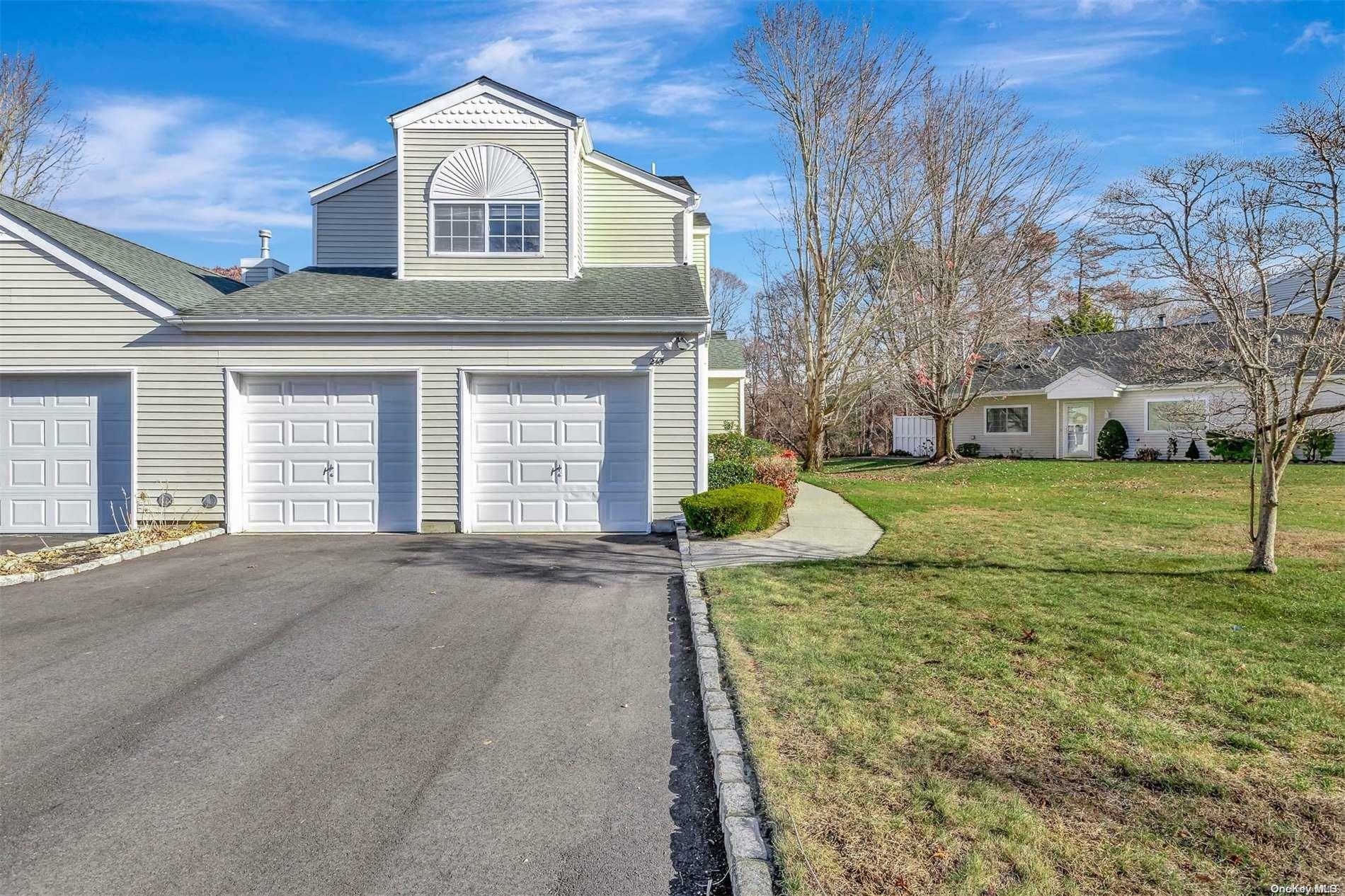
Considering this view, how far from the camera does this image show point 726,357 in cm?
2319

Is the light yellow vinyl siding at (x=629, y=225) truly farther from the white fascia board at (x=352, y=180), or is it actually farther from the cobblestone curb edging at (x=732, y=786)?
the cobblestone curb edging at (x=732, y=786)

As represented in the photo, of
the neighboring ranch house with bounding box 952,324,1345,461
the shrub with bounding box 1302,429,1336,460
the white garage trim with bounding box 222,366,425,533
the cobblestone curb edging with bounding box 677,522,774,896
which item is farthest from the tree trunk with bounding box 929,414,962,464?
the cobblestone curb edging with bounding box 677,522,774,896

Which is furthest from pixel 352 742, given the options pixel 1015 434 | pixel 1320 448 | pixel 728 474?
pixel 1015 434

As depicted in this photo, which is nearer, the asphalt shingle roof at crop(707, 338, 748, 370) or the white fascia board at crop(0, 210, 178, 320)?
the white fascia board at crop(0, 210, 178, 320)

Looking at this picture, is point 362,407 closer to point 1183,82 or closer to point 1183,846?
point 1183,846

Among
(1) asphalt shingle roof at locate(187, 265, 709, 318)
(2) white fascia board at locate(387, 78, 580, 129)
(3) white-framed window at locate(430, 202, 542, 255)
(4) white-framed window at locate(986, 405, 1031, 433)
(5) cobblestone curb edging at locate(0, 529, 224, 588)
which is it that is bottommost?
(5) cobblestone curb edging at locate(0, 529, 224, 588)

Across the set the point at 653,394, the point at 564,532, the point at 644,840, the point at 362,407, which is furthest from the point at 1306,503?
the point at 362,407

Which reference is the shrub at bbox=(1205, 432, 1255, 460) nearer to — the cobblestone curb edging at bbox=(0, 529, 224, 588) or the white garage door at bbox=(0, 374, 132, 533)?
the cobblestone curb edging at bbox=(0, 529, 224, 588)

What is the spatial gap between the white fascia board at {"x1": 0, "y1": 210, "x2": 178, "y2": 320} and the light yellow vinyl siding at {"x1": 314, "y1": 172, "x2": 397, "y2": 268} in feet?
12.2

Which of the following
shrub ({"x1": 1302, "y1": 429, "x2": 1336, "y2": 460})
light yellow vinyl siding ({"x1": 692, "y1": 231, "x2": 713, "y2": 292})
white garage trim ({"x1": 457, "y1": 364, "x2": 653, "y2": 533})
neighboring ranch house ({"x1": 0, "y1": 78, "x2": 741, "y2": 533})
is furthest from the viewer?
shrub ({"x1": 1302, "y1": 429, "x2": 1336, "y2": 460})

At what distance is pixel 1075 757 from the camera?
11.8 feet

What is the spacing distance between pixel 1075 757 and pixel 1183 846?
730mm

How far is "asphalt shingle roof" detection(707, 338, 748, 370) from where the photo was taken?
21.8m

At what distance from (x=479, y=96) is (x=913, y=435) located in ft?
84.4
